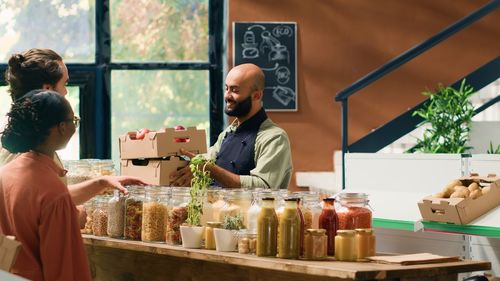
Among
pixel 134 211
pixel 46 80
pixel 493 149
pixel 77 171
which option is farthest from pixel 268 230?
pixel 493 149

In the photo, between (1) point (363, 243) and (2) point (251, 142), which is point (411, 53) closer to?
(2) point (251, 142)

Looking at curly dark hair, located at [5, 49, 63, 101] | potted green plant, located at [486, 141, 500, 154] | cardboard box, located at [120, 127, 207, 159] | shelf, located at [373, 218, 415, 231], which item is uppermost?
curly dark hair, located at [5, 49, 63, 101]

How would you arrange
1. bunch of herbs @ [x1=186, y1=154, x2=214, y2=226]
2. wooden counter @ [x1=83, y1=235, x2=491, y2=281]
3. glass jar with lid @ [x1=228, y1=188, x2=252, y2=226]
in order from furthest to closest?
bunch of herbs @ [x1=186, y1=154, x2=214, y2=226]
glass jar with lid @ [x1=228, y1=188, x2=252, y2=226]
wooden counter @ [x1=83, y1=235, x2=491, y2=281]

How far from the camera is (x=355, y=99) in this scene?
29.0 feet

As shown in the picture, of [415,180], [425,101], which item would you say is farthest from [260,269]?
[425,101]

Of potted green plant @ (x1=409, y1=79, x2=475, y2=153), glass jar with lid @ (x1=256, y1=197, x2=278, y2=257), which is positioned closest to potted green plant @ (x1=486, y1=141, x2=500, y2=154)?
potted green plant @ (x1=409, y1=79, x2=475, y2=153)

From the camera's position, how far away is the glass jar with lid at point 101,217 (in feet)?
14.8

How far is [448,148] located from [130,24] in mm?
2967

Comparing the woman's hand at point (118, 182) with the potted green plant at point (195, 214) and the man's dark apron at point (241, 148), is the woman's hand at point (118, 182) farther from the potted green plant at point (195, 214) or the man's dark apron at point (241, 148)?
the man's dark apron at point (241, 148)

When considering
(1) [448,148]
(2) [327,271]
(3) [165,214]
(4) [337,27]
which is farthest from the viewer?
(4) [337,27]

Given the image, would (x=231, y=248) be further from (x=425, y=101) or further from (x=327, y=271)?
(x=425, y=101)

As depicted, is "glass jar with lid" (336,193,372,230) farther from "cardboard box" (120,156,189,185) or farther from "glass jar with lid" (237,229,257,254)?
"cardboard box" (120,156,189,185)

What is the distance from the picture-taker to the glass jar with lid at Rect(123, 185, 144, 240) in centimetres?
427

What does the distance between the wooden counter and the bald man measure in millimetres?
736
